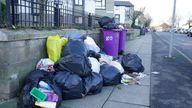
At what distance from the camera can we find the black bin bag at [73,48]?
6.03 metres

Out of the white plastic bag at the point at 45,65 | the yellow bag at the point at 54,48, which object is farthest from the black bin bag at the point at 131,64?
the white plastic bag at the point at 45,65

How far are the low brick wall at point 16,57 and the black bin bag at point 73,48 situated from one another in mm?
629

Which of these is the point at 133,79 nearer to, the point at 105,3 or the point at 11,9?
the point at 11,9

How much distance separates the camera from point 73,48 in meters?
6.14

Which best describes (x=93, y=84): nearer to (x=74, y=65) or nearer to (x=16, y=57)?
(x=74, y=65)

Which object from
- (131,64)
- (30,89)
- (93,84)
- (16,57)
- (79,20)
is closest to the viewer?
(30,89)

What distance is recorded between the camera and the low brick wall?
4.66 metres

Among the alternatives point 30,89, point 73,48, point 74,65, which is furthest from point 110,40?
point 30,89

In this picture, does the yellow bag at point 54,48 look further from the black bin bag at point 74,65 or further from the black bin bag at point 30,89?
the black bin bag at point 30,89

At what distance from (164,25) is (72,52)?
499 ft

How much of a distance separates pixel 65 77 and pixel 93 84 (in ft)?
1.95

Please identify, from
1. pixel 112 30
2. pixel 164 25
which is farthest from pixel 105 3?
pixel 164 25

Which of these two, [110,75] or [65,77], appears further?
[110,75]

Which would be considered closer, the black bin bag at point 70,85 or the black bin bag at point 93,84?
the black bin bag at point 70,85
